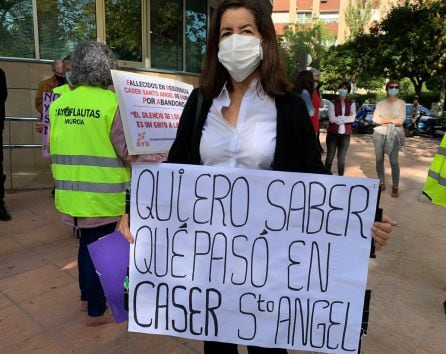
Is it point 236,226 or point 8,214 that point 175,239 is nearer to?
point 236,226

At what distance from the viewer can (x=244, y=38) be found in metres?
1.84

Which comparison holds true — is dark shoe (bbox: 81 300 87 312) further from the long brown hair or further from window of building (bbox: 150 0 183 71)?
window of building (bbox: 150 0 183 71)

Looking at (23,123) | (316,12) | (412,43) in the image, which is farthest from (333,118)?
(316,12)

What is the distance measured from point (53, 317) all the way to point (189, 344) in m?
1.06

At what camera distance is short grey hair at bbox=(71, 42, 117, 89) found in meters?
2.69

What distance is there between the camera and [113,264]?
7.36ft

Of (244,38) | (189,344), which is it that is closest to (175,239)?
(244,38)

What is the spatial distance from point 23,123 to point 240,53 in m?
6.55

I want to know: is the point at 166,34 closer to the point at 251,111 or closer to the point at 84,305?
the point at 84,305

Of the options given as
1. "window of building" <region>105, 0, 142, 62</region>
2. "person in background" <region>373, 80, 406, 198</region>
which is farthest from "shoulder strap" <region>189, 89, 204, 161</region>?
"window of building" <region>105, 0, 142, 62</region>

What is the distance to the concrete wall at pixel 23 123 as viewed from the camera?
7168 mm

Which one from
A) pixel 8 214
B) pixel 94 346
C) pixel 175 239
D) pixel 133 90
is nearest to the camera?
pixel 175 239

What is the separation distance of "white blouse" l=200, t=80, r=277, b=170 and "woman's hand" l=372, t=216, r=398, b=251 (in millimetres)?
503

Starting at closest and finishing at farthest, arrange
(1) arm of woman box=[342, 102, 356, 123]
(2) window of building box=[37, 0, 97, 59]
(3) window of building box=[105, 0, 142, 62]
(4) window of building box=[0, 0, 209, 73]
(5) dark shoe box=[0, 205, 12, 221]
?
(5) dark shoe box=[0, 205, 12, 221]
(4) window of building box=[0, 0, 209, 73]
(2) window of building box=[37, 0, 97, 59]
(1) arm of woman box=[342, 102, 356, 123]
(3) window of building box=[105, 0, 142, 62]
